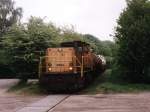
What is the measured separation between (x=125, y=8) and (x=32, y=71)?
782 centimetres

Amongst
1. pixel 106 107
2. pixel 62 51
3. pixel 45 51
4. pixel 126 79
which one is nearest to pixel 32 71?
pixel 45 51

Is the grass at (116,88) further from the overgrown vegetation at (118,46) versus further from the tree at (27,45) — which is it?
the tree at (27,45)

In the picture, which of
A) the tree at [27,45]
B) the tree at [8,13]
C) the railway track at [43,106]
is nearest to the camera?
the railway track at [43,106]

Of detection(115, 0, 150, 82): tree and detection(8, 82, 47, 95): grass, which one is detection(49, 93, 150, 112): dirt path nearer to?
detection(8, 82, 47, 95): grass

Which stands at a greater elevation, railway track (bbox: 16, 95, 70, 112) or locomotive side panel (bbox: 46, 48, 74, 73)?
locomotive side panel (bbox: 46, 48, 74, 73)

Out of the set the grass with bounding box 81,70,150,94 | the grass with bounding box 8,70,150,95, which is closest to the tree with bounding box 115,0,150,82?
the grass with bounding box 8,70,150,95

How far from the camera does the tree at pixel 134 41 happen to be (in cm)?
3134

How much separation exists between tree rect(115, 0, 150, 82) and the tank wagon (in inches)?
101

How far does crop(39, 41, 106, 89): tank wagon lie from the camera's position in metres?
29.0

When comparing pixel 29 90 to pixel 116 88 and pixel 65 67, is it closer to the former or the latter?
pixel 65 67

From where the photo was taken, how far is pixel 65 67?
98.0 feet

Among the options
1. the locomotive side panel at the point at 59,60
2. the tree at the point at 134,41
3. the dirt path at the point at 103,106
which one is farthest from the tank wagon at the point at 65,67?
the dirt path at the point at 103,106

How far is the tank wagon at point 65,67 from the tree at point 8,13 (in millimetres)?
47191

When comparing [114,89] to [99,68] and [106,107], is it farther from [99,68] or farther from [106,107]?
[99,68]
